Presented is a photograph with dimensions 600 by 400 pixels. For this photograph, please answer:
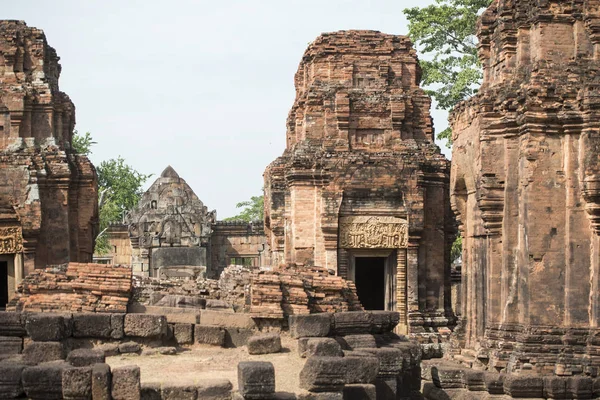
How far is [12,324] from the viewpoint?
569 inches

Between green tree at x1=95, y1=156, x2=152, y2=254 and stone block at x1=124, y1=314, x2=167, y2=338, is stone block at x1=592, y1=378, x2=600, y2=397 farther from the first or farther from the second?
green tree at x1=95, y1=156, x2=152, y2=254

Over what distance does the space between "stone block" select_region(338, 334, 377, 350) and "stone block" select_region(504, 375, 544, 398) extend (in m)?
1.99

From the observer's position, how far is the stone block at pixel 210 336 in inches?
590

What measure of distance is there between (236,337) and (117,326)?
68.3 inches

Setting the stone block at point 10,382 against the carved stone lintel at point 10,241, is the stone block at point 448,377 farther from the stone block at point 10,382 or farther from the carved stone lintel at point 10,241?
the carved stone lintel at point 10,241

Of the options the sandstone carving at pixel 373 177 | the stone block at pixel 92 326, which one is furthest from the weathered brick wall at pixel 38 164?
the stone block at pixel 92 326

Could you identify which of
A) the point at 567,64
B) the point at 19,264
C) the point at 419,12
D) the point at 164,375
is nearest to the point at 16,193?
the point at 19,264

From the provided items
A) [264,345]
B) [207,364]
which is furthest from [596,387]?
[207,364]

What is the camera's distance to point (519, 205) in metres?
15.5

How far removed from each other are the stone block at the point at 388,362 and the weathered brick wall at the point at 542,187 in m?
1.54

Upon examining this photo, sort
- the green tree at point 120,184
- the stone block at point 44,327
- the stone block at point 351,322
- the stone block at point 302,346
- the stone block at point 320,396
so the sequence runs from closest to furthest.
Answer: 1. the stone block at point 320,396
2. the stone block at point 44,327
3. the stone block at point 302,346
4. the stone block at point 351,322
5. the green tree at point 120,184

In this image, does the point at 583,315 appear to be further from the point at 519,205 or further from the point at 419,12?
the point at 419,12

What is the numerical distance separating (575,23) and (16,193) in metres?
11.8

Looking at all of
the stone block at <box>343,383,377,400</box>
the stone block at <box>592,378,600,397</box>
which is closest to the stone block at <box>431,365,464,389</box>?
the stone block at <box>592,378,600,397</box>
